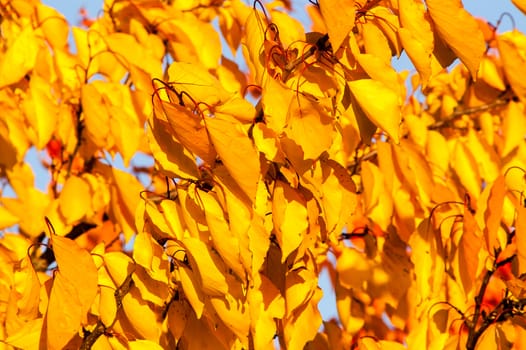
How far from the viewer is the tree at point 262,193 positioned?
135 cm

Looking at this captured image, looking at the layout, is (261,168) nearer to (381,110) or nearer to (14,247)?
(381,110)

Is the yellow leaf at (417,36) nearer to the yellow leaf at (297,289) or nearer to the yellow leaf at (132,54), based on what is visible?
the yellow leaf at (297,289)

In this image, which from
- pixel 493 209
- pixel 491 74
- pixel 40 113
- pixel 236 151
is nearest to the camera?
pixel 236 151

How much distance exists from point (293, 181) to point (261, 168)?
95mm

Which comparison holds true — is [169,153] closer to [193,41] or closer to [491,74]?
[193,41]

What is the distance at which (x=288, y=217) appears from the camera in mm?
1401

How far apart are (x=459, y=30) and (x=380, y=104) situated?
0.43 ft

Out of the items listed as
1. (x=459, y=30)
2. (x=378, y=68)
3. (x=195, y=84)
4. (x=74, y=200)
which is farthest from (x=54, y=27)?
(x=459, y=30)

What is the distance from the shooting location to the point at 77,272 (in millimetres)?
1352

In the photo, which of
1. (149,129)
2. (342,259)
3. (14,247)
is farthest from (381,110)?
(14,247)

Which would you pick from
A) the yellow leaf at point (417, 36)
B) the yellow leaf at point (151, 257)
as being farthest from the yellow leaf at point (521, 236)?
the yellow leaf at point (151, 257)

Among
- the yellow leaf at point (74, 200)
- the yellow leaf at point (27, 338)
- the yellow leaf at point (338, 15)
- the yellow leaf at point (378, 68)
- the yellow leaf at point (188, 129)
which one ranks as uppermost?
the yellow leaf at point (338, 15)

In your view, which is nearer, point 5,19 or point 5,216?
point 5,216

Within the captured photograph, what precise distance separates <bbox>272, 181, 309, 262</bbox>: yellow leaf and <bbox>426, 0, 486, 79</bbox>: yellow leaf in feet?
0.91
